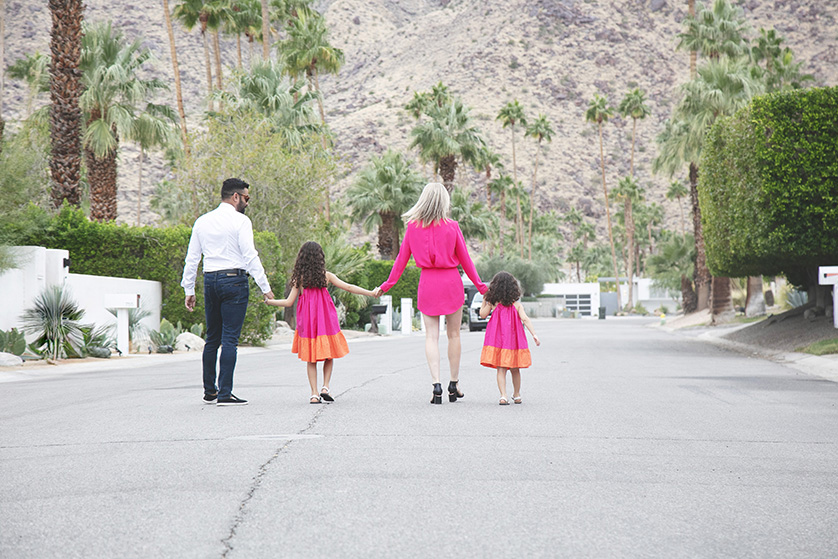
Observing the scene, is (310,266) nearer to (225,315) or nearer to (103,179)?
(225,315)

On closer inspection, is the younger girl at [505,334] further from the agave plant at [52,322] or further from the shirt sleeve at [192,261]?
the agave plant at [52,322]

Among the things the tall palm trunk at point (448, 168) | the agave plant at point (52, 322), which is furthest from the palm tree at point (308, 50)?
the agave plant at point (52, 322)

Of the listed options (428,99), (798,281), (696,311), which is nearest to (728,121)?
(798,281)

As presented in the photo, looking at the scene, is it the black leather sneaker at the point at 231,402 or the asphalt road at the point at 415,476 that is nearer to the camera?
the asphalt road at the point at 415,476

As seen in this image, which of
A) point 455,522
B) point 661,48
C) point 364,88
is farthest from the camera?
point 661,48

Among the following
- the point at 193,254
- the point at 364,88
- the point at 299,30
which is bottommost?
the point at 193,254

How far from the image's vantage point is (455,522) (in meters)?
4.48

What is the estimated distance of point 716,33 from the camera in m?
43.9

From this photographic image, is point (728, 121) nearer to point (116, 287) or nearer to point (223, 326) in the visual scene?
point (116, 287)

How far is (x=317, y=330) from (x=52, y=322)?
9.70 meters

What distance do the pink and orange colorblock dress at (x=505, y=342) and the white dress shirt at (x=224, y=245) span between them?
2519 mm

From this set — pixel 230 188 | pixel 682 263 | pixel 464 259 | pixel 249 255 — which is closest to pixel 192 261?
pixel 249 255

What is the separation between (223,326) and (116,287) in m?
13.6

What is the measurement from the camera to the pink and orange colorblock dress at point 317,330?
9.52m
